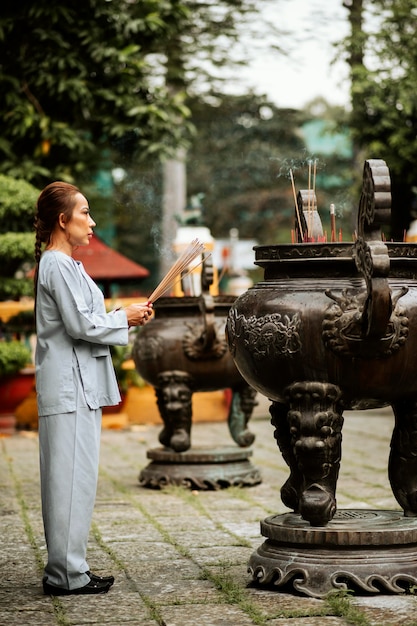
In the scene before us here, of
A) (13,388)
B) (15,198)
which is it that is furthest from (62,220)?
(13,388)

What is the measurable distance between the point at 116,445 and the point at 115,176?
1157 cm

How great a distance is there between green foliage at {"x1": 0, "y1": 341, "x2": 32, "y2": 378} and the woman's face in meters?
5.33

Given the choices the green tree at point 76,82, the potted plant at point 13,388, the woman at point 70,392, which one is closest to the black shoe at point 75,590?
the woman at point 70,392

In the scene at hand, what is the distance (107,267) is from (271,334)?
747 centimetres

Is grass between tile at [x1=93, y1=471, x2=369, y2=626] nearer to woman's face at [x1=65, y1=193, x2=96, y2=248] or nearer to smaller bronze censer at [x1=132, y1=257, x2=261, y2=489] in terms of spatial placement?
woman's face at [x1=65, y1=193, x2=96, y2=248]

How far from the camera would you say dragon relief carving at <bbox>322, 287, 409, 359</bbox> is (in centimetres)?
358

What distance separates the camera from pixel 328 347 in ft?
11.9

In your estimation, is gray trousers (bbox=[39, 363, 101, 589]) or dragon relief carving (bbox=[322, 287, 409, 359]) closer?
dragon relief carving (bbox=[322, 287, 409, 359])

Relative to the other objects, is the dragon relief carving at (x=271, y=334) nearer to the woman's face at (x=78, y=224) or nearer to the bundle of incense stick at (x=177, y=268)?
the bundle of incense stick at (x=177, y=268)

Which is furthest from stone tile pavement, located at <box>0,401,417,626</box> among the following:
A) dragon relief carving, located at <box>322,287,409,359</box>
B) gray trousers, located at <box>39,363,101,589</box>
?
dragon relief carving, located at <box>322,287,409,359</box>

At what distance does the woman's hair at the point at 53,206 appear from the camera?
3.92 m

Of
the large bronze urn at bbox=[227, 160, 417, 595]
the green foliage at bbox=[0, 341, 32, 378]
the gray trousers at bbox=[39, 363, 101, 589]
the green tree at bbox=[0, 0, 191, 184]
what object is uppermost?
the green tree at bbox=[0, 0, 191, 184]

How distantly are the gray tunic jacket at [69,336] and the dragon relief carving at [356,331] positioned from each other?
28.5 inches

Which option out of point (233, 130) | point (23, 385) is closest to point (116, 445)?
point (23, 385)
